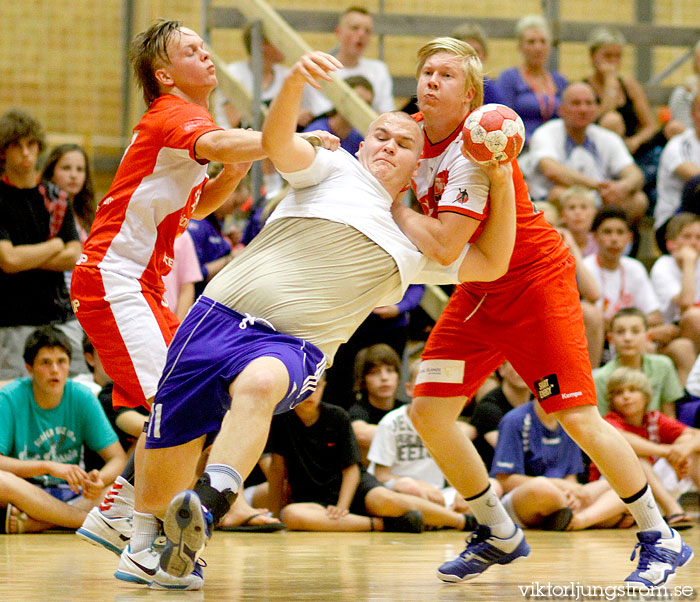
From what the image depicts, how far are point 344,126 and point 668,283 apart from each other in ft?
8.76

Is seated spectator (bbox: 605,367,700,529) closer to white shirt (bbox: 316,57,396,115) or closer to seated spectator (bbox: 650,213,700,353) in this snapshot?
seated spectator (bbox: 650,213,700,353)

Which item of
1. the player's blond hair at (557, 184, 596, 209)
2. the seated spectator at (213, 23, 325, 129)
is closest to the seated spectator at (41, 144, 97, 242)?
the seated spectator at (213, 23, 325, 129)

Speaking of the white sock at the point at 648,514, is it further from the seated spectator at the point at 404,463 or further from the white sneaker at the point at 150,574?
the seated spectator at the point at 404,463

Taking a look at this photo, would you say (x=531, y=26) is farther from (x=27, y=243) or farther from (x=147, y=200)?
(x=147, y=200)

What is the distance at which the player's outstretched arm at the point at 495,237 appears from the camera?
3566 mm

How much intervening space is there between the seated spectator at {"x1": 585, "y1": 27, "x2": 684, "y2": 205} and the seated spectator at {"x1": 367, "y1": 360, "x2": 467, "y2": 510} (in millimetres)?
3671

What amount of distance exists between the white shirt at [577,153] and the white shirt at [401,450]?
8.31 feet

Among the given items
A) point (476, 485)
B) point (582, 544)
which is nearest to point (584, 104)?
point (582, 544)

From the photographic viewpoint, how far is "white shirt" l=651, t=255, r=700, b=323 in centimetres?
768

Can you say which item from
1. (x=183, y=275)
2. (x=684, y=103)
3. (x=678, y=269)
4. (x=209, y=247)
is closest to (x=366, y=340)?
(x=209, y=247)

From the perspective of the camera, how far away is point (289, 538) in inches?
219

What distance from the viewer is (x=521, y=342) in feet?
12.8

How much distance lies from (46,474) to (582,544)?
2.89 m

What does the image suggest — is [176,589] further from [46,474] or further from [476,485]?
[46,474]
